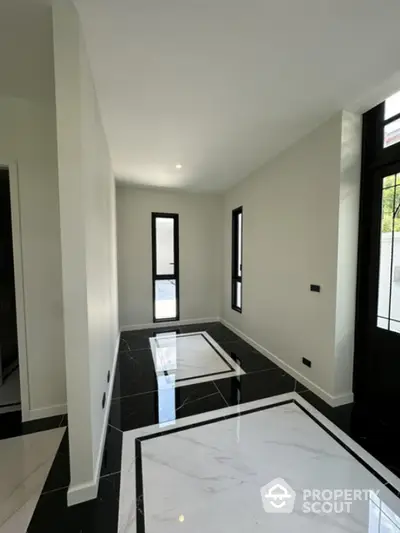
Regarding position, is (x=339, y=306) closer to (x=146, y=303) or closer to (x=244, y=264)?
(x=244, y=264)

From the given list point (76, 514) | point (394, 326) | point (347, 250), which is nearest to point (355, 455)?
point (394, 326)

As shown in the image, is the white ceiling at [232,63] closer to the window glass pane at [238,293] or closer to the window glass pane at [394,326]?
the window glass pane at [394,326]

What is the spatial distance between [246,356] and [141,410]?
1.69 meters

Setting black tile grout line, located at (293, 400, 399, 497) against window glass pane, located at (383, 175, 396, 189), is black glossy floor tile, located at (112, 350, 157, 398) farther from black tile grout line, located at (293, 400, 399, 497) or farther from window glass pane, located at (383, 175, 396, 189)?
window glass pane, located at (383, 175, 396, 189)

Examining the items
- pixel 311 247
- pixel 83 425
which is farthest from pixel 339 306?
pixel 83 425

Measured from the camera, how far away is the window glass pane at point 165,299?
4914 millimetres

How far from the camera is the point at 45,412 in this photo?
2158 millimetres

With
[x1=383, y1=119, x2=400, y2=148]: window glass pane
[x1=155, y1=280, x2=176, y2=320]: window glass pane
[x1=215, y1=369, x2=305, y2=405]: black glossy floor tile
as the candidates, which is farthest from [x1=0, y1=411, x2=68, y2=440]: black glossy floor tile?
[x1=383, y1=119, x2=400, y2=148]: window glass pane

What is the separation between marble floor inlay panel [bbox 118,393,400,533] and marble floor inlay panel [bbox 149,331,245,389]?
29.2 inches

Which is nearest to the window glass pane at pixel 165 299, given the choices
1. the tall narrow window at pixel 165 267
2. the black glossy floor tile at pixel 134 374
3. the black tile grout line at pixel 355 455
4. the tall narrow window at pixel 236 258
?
the tall narrow window at pixel 165 267

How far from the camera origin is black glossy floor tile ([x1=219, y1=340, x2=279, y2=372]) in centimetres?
310

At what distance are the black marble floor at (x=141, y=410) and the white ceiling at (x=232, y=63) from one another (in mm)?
2679

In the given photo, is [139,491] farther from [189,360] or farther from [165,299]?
[165,299]

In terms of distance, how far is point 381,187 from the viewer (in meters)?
2.11
